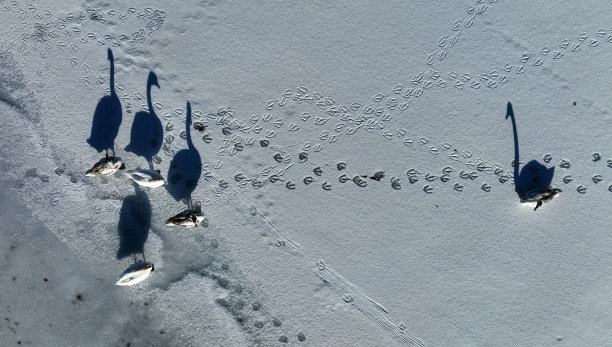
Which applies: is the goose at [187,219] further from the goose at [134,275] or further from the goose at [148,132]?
the goose at [148,132]

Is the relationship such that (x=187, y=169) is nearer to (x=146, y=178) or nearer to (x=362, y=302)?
(x=146, y=178)

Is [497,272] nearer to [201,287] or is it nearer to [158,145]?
[201,287]

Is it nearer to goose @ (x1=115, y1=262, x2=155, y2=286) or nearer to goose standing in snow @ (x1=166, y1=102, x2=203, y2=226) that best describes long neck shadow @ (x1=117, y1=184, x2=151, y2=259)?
goose @ (x1=115, y1=262, x2=155, y2=286)

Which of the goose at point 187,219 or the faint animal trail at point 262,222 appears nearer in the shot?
the goose at point 187,219

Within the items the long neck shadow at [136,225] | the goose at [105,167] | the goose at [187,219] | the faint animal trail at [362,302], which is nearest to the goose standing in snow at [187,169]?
the goose at [187,219]

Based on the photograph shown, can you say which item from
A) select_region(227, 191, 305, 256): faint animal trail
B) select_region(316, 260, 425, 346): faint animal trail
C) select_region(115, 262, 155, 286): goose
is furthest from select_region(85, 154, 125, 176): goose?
select_region(316, 260, 425, 346): faint animal trail

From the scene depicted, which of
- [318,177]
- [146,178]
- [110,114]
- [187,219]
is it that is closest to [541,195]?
[318,177]
